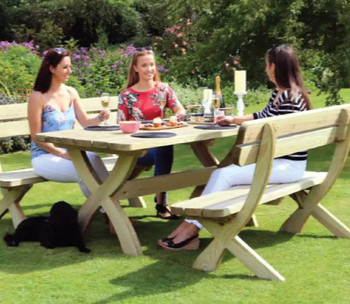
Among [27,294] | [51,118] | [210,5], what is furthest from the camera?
[210,5]

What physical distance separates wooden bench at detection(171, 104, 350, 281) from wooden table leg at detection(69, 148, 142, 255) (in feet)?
1.94

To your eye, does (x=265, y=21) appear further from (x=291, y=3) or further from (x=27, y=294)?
(x=27, y=294)

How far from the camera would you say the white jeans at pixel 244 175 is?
508 centimetres

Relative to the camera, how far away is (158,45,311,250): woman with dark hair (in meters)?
5.11

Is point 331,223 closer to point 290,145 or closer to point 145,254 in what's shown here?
point 290,145

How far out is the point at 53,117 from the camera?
6004mm

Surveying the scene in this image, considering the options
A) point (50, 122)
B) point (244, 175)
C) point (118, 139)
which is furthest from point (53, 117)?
point (244, 175)

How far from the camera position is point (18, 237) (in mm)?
5547

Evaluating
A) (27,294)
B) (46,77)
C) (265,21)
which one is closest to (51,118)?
(46,77)

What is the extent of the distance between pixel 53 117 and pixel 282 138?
2255 millimetres

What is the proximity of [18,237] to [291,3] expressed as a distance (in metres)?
5.22

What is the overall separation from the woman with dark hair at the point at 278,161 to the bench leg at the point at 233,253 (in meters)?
0.40

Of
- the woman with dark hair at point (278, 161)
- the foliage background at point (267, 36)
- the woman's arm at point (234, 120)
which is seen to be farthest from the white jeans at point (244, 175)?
the foliage background at point (267, 36)

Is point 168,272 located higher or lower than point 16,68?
lower
